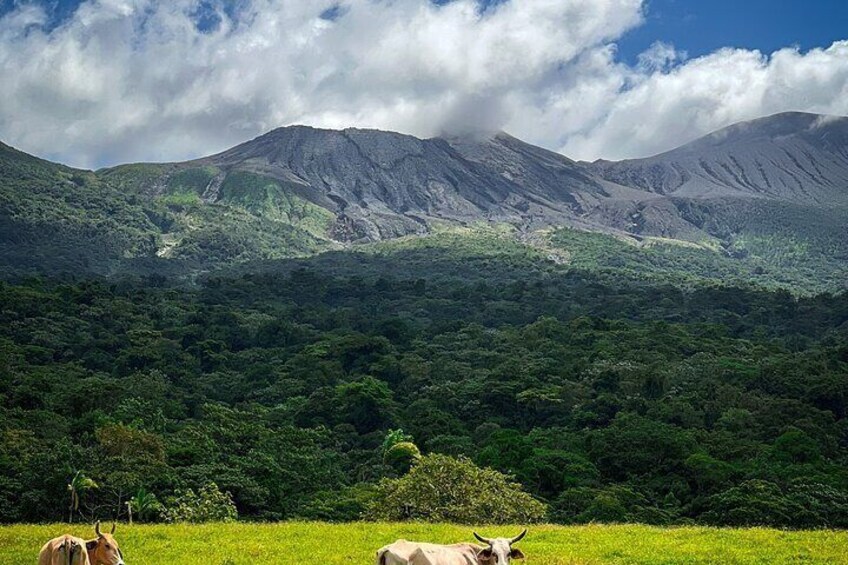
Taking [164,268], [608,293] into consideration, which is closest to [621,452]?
[608,293]

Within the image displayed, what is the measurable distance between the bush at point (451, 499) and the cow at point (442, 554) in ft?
60.2

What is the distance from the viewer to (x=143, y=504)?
35469 millimetres

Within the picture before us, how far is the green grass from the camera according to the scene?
14.1 meters

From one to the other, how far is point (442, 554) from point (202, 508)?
26.1 m

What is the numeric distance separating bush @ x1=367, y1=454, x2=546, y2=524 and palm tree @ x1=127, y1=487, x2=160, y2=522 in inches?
428

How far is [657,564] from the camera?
14.1 m

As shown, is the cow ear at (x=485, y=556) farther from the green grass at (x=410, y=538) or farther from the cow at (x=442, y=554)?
the green grass at (x=410, y=538)

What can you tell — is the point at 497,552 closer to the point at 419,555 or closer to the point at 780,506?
the point at 419,555

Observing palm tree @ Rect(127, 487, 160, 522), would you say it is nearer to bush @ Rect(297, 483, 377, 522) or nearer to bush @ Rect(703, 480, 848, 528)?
bush @ Rect(297, 483, 377, 522)

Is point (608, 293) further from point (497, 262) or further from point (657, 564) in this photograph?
point (657, 564)

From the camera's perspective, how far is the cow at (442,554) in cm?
1079

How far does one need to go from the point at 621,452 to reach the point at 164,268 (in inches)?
6043

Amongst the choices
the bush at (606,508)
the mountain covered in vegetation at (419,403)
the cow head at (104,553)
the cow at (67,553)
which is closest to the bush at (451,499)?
the mountain covered in vegetation at (419,403)

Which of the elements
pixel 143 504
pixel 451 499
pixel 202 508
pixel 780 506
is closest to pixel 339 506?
pixel 202 508
